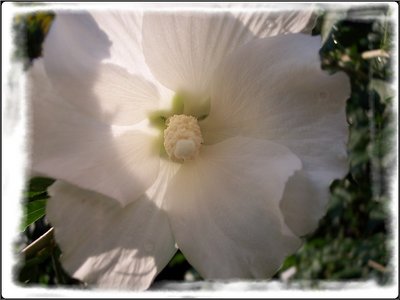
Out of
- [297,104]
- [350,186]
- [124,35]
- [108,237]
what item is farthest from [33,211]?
[350,186]

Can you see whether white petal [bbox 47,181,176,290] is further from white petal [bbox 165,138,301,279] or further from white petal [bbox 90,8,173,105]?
white petal [bbox 90,8,173,105]

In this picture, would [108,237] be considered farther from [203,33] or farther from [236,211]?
[203,33]

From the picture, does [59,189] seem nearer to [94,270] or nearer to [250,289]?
[94,270]

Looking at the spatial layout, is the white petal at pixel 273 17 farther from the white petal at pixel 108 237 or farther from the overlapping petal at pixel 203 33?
the white petal at pixel 108 237

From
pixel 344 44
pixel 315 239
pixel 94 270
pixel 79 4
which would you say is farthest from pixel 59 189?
pixel 315 239

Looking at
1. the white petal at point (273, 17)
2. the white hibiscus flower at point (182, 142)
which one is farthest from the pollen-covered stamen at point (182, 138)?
the white petal at point (273, 17)

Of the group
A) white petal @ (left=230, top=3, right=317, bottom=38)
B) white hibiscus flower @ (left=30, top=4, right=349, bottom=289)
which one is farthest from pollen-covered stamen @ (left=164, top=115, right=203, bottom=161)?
white petal @ (left=230, top=3, right=317, bottom=38)

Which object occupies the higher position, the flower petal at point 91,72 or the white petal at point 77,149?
the flower petal at point 91,72
